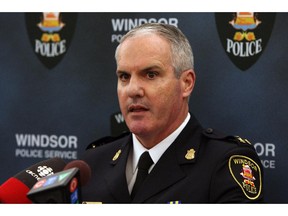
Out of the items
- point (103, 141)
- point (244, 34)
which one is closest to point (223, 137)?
point (103, 141)

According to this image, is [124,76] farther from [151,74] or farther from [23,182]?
[23,182]

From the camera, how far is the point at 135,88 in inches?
76.5

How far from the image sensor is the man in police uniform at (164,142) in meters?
1.90

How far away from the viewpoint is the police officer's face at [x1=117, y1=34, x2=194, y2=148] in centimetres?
195

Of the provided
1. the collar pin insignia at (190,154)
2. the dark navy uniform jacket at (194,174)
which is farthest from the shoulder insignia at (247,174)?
the collar pin insignia at (190,154)

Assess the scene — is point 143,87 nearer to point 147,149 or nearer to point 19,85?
point 147,149

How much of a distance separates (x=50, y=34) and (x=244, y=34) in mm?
1028

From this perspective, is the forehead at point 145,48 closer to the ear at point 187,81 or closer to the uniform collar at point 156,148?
the ear at point 187,81

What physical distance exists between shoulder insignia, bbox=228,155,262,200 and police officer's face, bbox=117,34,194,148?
31 centimetres

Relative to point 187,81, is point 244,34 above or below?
above

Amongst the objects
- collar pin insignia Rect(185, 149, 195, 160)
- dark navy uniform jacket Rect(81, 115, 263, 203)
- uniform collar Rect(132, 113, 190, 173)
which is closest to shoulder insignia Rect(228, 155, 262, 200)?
dark navy uniform jacket Rect(81, 115, 263, 203)

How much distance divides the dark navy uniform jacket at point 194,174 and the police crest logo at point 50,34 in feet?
3.03

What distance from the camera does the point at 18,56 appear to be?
9.69 feet

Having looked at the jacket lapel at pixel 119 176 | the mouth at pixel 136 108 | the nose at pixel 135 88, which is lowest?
the jacket lapel at pixel 119 176
